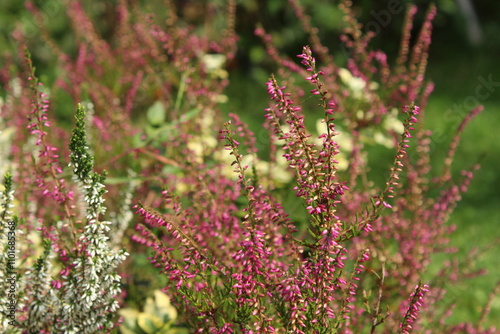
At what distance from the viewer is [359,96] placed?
110 inches

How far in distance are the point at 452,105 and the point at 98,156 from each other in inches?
151

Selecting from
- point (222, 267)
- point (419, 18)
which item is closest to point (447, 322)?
point (222, 267)

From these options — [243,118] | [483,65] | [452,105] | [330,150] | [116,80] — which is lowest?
[330,150]

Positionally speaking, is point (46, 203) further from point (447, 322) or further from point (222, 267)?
point (447, 322)

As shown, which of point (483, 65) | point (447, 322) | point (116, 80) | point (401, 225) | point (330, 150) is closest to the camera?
point (330, 150)

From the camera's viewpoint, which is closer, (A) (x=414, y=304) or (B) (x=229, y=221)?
(A) (x=414, y=304)

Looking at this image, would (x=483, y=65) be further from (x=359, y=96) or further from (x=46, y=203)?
(x=46, y=203)

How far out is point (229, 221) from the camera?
5.97 ft

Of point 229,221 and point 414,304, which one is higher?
point 229,221

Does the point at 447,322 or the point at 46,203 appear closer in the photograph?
the point at 46,203

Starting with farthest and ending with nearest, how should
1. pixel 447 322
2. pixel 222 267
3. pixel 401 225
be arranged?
1. pixel 447 322
2. pixel 401 225
3. pixel 222 267

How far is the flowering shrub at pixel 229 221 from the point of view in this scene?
126cm

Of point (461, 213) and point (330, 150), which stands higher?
point (461, 213)

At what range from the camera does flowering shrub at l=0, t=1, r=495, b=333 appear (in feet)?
4.15
